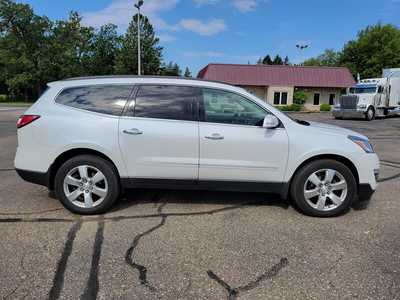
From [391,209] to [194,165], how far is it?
2.93m

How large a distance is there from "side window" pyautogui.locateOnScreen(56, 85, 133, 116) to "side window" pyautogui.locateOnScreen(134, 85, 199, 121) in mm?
215

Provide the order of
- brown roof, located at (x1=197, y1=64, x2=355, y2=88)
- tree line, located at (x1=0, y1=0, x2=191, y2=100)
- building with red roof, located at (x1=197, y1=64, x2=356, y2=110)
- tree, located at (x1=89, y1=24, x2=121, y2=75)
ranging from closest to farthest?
brown roof, located at (x1=197, y1=64, x2=355, y2=88)
building with red roof, located at (x1=197, y1=64, x2=356, y2=110)
tree line, located at (x1=0, y1=0, x2=191, y2=100)
tree, located at (x1=89, y1=24, x2=121, y2=75)

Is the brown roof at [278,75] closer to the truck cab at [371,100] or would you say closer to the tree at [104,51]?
the truck cab at [371,100]

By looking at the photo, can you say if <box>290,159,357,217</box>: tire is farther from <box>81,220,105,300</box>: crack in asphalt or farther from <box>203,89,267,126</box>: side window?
<box>81,220,105,300</box>: crack in asphalt

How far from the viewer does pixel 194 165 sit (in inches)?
163

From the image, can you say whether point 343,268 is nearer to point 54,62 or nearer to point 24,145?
point 24,145

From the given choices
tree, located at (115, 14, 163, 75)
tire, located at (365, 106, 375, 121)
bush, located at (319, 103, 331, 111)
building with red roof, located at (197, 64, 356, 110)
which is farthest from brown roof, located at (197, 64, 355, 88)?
tree, located at (115, 14, 163, 75)

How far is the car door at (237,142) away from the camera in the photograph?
13.3 ft

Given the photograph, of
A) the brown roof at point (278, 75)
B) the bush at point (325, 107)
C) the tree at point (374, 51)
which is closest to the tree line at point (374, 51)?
the tree at point (374, 51)

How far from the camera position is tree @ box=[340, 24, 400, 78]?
5209cm

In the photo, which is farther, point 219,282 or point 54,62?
point 54,62

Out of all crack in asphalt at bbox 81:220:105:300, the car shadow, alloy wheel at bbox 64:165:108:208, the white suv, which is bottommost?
crack in asphalt at bbox 81:220:105:300

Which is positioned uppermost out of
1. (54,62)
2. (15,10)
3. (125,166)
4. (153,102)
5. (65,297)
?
(15,10)

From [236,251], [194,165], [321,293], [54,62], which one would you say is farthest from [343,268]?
[54,62]
